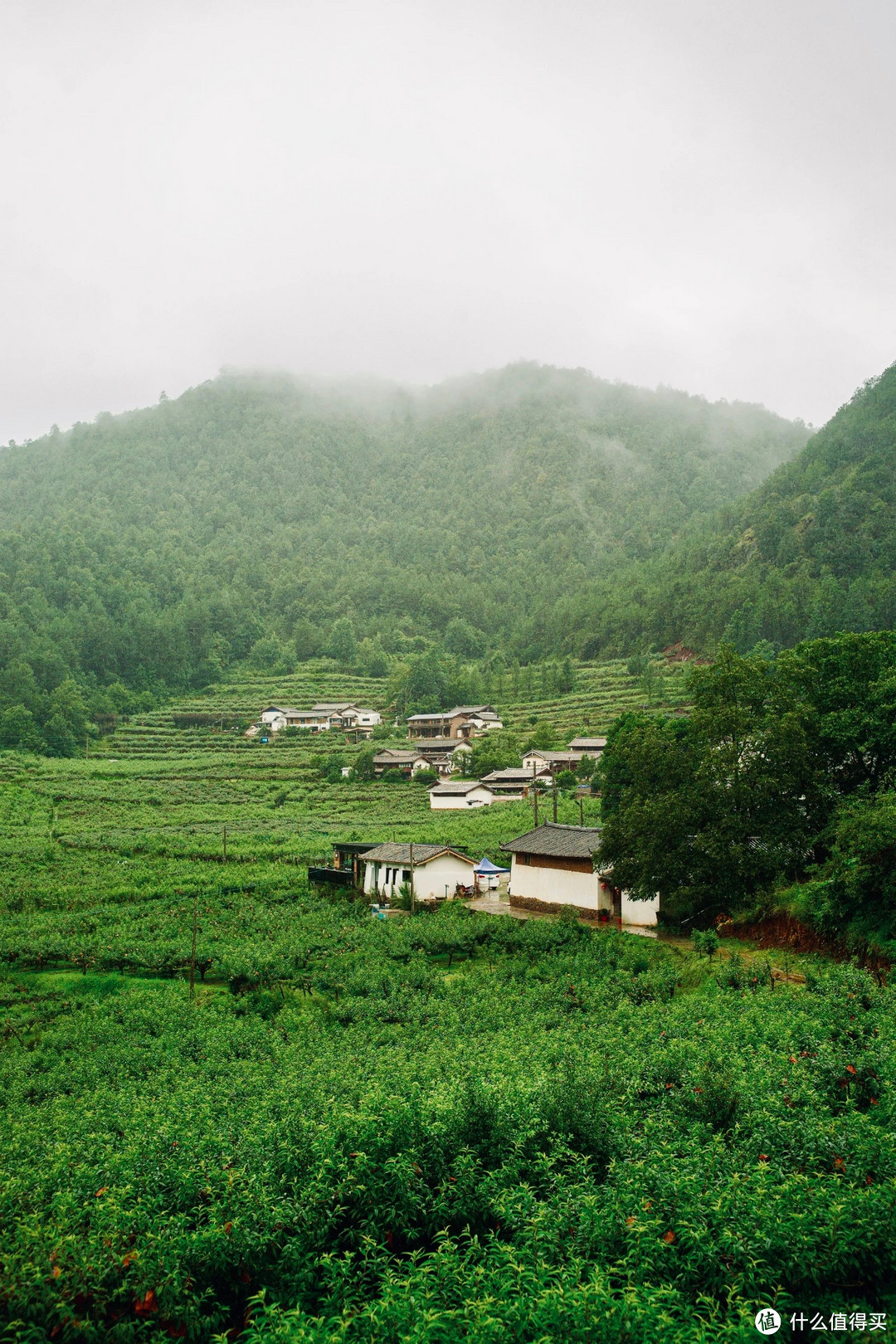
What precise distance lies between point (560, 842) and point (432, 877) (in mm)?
5803

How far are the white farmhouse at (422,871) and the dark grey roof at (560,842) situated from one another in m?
2.57

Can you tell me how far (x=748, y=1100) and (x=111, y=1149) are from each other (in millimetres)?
7041

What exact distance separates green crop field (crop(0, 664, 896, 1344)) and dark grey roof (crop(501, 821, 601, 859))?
5.40 m

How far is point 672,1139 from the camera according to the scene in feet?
29.0

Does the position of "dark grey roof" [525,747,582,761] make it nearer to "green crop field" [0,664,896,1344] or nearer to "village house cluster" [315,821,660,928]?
"village house cluster" [315,821,660,928]


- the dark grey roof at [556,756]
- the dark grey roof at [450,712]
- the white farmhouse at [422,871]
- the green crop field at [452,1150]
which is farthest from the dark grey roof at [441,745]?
the green crop field at [452,1150]

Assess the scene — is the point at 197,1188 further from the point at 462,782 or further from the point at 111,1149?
the point at 462,782

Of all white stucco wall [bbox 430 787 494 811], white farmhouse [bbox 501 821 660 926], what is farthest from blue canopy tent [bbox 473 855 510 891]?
white stucco wall [bbox 430 787 494 811]

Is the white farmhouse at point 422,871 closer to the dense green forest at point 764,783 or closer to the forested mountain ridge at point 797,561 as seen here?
the dense green forest at point 764,783

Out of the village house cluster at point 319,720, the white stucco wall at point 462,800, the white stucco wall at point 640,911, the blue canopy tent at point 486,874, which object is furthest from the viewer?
the village house cluster at point 319,720

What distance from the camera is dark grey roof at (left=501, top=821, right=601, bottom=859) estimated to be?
29703mm

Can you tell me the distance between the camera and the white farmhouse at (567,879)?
29.2 m

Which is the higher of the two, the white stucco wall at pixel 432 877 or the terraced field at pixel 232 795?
the white stucco wall at pixel 432 877

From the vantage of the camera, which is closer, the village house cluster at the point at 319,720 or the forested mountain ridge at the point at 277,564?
the village house cluster at the point at 319,720
